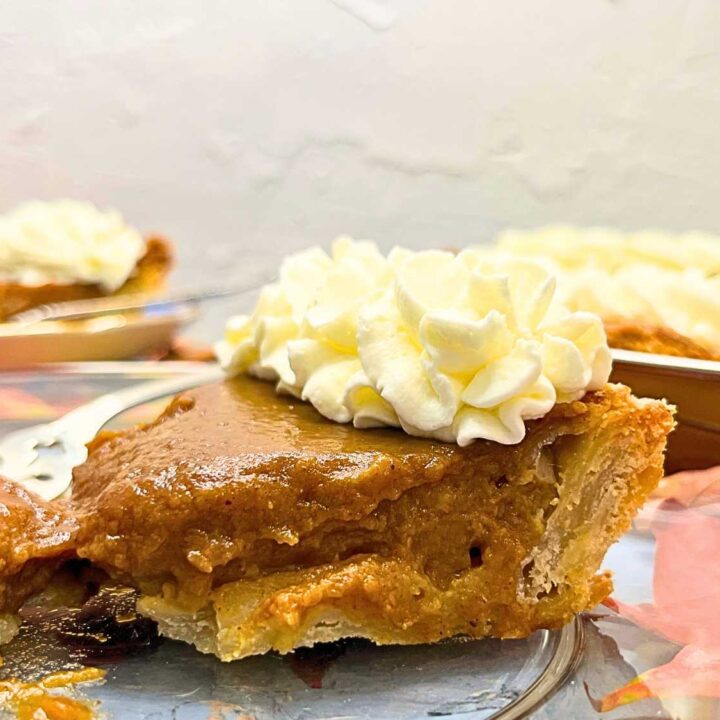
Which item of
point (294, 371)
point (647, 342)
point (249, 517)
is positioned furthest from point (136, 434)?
point (647, 342)

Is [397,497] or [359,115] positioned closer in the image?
[397,497]

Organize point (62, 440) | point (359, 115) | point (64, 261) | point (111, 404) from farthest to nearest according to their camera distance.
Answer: point (359, 115)
point (64, 261)
point (111, 404)
point (62, 440)

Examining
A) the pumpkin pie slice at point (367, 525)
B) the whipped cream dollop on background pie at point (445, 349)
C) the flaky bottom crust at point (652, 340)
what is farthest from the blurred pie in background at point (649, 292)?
the pumpkin pie slice at point (367, 525)

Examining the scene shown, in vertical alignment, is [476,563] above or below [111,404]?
above

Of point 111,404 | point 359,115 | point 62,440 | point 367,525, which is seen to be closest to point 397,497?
point 367,525

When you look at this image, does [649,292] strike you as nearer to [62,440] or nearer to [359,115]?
[62,440]

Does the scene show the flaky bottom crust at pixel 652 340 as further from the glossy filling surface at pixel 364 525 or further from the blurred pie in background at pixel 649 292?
the glossy filling surface at pixel 364 525

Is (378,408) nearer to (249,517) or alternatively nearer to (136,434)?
(249,517)
